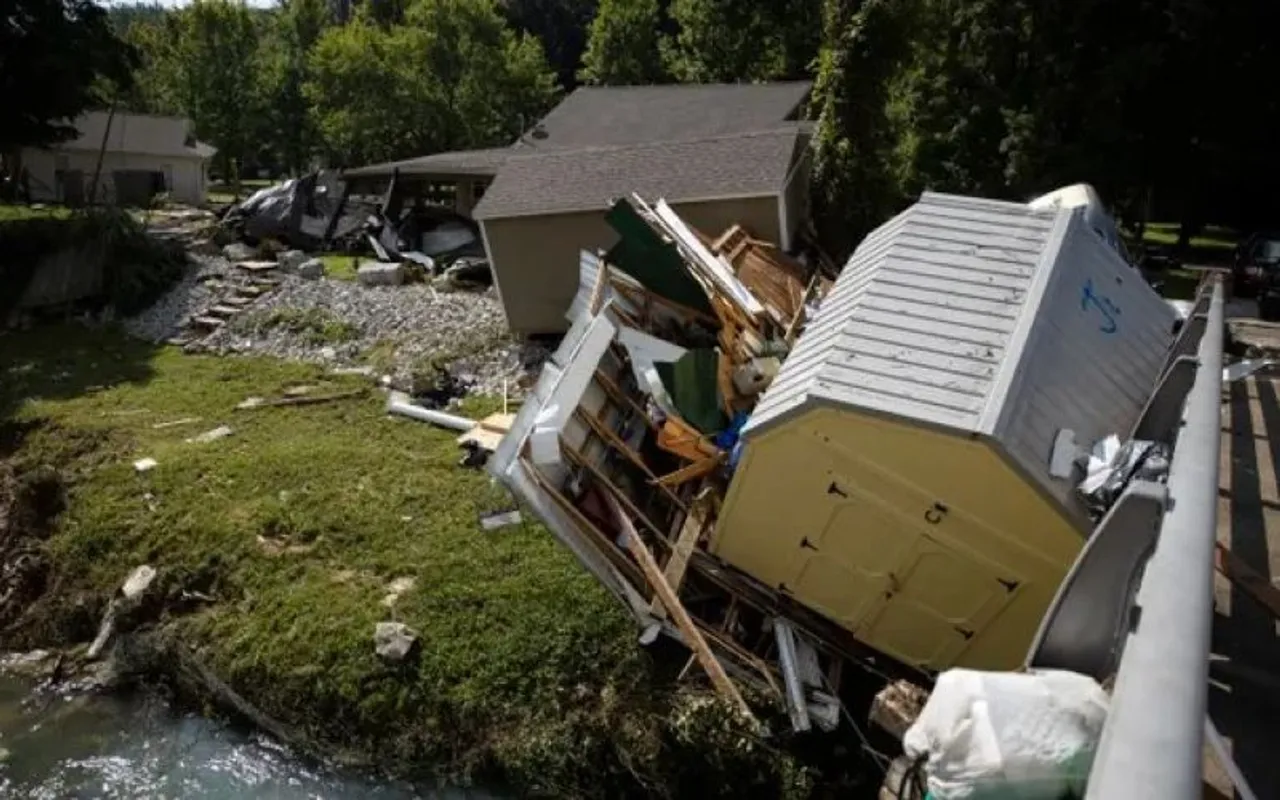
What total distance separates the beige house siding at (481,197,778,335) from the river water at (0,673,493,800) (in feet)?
28.8

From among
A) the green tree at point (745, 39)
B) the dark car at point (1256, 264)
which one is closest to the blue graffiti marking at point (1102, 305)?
the dark car at point (1256, 264)

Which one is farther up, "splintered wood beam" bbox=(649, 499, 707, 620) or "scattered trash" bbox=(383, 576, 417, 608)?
"splintered wood beam" bbox=(649, 499, 707, 620)

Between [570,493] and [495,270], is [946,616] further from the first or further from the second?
[495,270]

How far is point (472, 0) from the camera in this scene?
4156 centimetres

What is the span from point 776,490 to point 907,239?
2524 millimetres

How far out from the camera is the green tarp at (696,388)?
9.45 meters

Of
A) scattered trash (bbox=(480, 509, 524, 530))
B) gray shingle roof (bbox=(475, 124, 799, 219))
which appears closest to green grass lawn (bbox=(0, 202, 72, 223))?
gray shingle roof (bbox=(475, 124, 799, 219))

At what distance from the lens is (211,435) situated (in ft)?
43.2

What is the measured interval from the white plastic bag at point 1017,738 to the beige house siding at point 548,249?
42.6 feet

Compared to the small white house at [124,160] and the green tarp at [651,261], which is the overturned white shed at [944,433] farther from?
the small white house at [124,160]

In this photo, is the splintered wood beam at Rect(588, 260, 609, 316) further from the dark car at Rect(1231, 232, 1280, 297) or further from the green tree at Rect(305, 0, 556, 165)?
the green tree at Rect(305, 0, 556, 165)

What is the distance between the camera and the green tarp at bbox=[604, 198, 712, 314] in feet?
38.4

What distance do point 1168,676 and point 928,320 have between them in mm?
5704

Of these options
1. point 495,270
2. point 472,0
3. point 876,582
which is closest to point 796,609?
point 876,582
